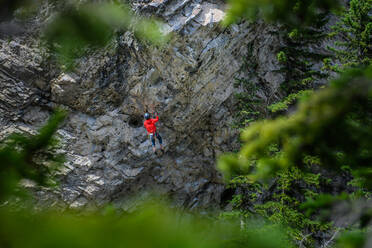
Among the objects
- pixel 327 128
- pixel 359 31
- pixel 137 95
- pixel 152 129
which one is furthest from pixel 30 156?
pixel 359 31

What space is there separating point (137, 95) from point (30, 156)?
974 cm

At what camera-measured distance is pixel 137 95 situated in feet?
39.5

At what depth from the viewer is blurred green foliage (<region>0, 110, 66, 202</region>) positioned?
7.27 feet

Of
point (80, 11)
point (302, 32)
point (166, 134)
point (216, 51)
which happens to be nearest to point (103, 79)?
point (166, 134)

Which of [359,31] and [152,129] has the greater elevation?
[359,31]

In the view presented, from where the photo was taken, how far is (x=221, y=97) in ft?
40.7

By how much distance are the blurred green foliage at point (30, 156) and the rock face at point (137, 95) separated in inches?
356

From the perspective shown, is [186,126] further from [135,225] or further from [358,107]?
[135,225]

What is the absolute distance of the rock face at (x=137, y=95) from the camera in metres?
10.9

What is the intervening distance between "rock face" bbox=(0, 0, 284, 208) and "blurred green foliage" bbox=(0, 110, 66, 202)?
29.7ft

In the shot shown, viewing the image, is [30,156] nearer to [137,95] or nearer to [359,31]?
[137,95]

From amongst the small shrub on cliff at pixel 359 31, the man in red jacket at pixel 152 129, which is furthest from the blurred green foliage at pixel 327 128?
the man in red jacket at pixel 152 129

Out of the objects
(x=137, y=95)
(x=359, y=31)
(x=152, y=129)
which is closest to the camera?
(x=359, y=31)

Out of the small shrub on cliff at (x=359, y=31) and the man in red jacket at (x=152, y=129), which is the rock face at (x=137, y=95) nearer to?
the man in red jacket at (x=152, y=129)
